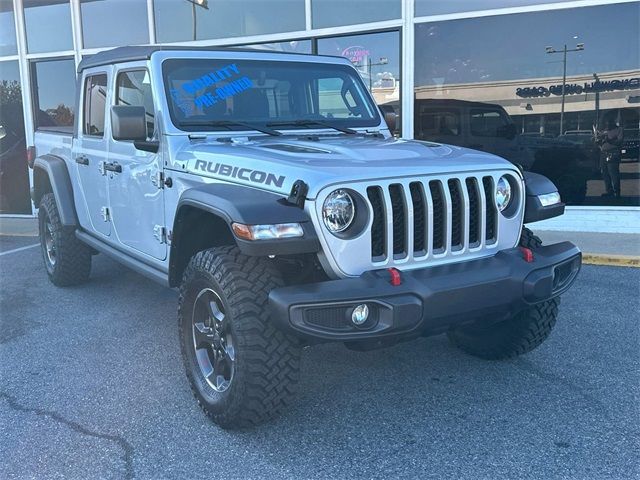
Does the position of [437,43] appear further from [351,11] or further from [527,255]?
[527,255]

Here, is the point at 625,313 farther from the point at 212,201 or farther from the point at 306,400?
the point at 212,201

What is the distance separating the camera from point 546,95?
7344mm

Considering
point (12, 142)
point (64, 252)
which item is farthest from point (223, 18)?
point (64, 252)

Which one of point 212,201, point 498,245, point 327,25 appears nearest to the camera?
point 212,201

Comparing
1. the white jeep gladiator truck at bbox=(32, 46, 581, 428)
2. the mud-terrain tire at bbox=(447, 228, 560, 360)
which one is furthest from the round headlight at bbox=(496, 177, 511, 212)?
the mud-terrain tire at bbox=(447, 228, 560, 360)

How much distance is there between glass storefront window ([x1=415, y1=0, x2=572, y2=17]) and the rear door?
14.7 feet

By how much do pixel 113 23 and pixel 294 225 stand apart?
26.2 ft

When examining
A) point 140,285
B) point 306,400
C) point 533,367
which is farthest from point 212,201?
point 140,285

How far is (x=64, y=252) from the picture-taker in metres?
5.36

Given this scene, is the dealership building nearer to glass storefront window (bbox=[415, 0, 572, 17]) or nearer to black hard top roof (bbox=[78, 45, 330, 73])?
glass storefront window (bbox=[415, 0, 572, 17])

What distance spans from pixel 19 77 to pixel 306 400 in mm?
8718

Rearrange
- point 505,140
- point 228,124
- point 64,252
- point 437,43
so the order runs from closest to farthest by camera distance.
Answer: point 228,124 → point 64,252 → point 505,140 → point 437,43

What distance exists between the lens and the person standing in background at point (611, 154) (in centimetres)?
717

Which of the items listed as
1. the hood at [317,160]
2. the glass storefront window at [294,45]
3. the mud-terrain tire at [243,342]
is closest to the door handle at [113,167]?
the hood at [317,160]
